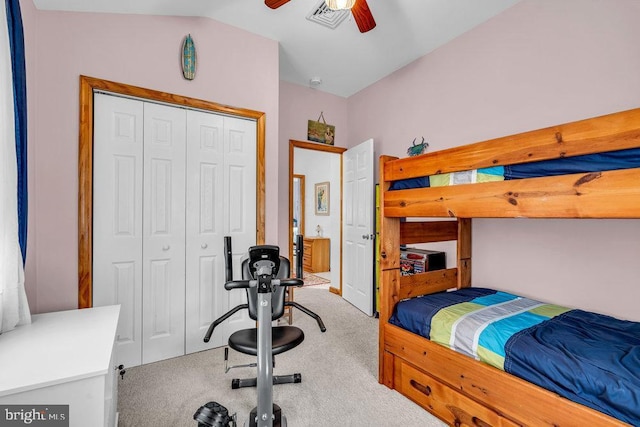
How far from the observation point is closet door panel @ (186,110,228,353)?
2512 mm

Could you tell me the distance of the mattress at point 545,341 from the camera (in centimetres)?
115

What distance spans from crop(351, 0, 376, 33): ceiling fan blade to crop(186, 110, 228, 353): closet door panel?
1380 millimetres

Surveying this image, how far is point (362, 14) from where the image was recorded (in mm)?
1904

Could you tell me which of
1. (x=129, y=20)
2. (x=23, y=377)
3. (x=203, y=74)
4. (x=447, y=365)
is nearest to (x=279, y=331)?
(x=447, y=365)

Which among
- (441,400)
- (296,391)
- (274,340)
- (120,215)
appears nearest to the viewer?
(441,400)

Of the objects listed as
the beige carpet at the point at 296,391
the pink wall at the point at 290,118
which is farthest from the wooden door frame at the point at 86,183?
the pink wall at the point at 290,118

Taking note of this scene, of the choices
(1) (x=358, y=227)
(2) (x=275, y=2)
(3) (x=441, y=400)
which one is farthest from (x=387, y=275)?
(2) (x=275, y=2)

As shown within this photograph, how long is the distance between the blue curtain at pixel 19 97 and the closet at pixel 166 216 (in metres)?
0.59

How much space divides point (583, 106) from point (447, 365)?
77.4 inches

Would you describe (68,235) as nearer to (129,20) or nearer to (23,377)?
(23,377)

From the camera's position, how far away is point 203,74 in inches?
100

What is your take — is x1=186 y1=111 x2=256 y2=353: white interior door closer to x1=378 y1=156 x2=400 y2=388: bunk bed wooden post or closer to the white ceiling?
the white ceiling

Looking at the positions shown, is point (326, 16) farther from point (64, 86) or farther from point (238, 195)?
point (64, 86)

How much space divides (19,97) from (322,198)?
5.14 meters
